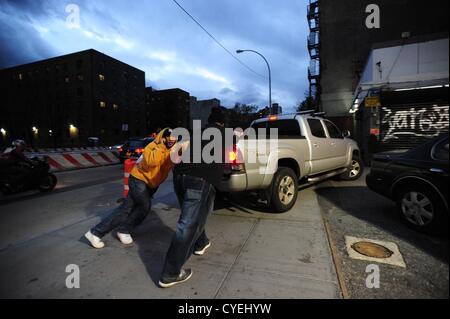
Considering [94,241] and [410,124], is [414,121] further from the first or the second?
[94,241]

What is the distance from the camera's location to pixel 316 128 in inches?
251

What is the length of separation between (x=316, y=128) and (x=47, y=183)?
8028 millimetres

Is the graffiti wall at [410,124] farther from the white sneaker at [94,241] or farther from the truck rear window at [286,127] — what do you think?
the truck rear window at [286,127]

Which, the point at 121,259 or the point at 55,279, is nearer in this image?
the point at 55,279

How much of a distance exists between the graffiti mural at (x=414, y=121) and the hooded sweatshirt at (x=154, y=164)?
2.63 metres

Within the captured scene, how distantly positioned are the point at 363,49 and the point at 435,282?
96.5 ft

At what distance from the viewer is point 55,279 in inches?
118

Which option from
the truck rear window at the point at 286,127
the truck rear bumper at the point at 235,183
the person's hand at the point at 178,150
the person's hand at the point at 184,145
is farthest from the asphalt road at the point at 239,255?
the truck rear window at the point at 286,127

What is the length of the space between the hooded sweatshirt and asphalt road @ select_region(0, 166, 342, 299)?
0.98 meters

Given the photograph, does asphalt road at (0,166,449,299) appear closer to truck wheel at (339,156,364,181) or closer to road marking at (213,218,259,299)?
road marking at (213,218,259,299)

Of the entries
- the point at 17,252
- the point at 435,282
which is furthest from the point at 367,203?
the point at 17,252

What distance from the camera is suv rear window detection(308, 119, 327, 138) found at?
20.4ft

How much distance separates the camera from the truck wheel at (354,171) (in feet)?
26.2
